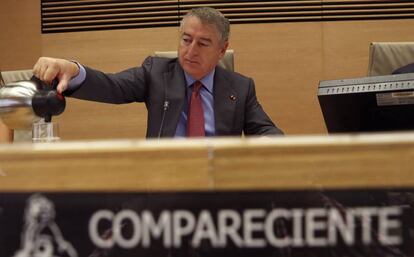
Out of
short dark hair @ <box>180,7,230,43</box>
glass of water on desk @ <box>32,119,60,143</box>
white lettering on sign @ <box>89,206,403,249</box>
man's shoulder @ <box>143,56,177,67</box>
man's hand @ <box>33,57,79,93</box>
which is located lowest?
white lettering on sign @ <box>89,206,403,249</box>

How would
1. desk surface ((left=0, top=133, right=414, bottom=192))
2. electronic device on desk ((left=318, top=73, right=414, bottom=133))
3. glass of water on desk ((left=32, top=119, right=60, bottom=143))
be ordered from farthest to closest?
electronic device on desk ((left=318, top=73, right=414, bottom=133)) < glass of water on desk ((left=32, top=119, right=60, bottom=143)) < desk surface ((left=0, top=133, right=414, bottom=192))

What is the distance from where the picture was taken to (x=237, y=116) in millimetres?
1949

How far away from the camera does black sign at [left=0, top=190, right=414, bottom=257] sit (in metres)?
0.55

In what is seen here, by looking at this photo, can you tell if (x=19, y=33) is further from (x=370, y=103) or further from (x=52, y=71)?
(x=370, y=103)

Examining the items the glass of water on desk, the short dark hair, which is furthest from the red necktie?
the glass of water on desk

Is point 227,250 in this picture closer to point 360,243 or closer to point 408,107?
point 360,243

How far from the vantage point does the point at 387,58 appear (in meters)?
2.59

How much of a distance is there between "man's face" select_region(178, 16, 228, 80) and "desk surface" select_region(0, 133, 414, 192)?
4.47ft

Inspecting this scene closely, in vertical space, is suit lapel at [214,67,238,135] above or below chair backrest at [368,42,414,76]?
below

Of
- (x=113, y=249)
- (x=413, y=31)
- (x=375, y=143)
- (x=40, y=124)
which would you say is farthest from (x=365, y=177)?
(x=413, y=31)

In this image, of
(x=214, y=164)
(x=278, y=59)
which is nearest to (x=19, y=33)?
(x=278, y=59)

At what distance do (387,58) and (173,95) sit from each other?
4.25ft

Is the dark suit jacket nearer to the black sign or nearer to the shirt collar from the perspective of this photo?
the shirt collar

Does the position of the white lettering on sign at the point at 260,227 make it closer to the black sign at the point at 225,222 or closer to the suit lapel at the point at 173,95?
the black sign at the point at 225,222
